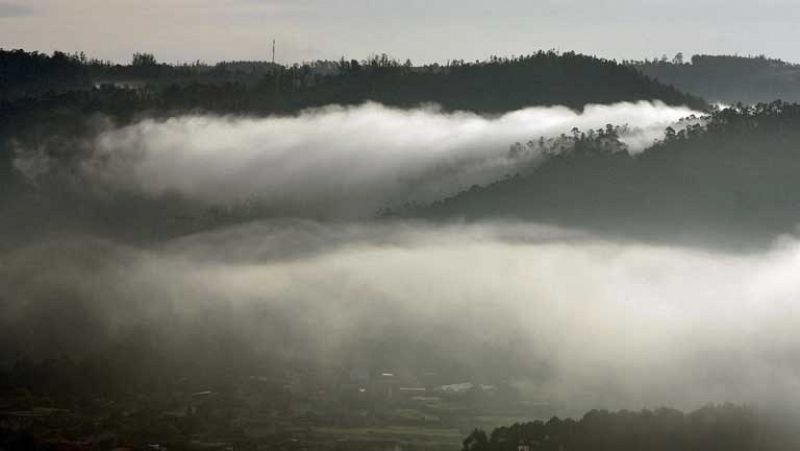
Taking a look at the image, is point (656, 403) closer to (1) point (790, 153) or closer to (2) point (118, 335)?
(2) point (118, 335)

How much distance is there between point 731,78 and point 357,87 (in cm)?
5430

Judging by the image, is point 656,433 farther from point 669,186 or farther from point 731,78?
point 731,78

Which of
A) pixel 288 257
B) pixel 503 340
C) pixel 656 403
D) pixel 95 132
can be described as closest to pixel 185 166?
pixel 95 132

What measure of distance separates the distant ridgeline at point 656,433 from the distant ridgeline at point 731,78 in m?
97.1

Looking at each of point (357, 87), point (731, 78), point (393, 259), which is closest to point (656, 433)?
point (393, 259)

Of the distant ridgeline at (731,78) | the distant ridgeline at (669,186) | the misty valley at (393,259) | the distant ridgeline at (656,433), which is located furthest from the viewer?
the distant ridgeline at (731,78)

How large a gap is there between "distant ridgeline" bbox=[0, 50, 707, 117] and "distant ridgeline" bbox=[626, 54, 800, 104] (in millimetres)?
26958

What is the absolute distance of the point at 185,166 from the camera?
13650 cm

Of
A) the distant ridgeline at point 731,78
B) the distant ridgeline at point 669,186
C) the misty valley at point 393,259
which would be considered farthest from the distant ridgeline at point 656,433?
the distant ridgeline at point 731,78

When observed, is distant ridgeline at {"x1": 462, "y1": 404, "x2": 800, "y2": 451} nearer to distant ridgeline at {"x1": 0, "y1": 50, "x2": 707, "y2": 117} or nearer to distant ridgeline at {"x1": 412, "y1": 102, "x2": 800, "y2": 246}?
distant ridgeline at {"x1": 412, "y1": 102, "x2": 800, "y2": 246}

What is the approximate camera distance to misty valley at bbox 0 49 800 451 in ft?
274

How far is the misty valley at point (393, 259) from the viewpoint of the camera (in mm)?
83375

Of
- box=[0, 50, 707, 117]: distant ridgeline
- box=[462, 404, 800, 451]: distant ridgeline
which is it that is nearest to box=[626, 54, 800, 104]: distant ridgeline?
box=[0, 50, 707, 117]: distant ridgeline

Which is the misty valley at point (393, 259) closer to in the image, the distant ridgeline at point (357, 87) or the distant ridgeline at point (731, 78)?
the distant ridgeline at point (357, 87)
